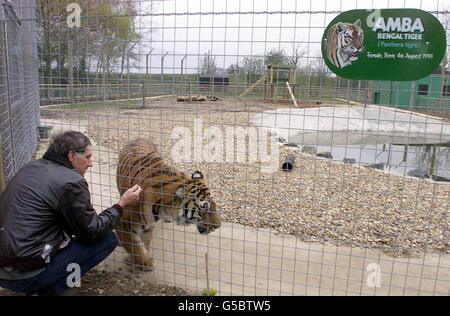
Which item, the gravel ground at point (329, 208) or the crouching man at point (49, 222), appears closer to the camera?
the crouching man at point (49, 222)

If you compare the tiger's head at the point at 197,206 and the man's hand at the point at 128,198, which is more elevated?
the man's hand at the point at 128,198

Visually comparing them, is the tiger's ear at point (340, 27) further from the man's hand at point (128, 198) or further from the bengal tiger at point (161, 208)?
the man's hand at point (128, 198)

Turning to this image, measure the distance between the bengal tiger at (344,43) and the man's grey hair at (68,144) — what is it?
6.01ft

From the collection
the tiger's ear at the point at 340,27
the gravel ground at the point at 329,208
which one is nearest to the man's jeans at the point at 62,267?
the gravel ground at the point at 329,208

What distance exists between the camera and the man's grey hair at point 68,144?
263 cm

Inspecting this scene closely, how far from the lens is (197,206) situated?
336 centimetres

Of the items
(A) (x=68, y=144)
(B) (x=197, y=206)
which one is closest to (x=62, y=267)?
(A) (x=68, y=144)

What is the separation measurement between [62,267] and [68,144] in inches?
34.1

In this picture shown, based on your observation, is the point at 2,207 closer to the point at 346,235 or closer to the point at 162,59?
A: the point at 162,59

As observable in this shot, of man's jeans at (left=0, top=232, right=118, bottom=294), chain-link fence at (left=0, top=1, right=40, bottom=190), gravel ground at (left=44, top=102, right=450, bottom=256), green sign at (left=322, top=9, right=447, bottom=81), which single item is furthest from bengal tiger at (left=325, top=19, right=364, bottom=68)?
chain-link fence at (left=0, top=1, right=40, bottom=190)

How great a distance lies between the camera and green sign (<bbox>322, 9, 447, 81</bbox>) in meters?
2.18

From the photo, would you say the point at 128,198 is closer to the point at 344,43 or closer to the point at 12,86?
the point at 344,43

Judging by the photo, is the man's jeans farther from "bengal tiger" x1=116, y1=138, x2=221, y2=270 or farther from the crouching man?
"bengal tiger" x1=116, y1=138, x2=221, y2=270

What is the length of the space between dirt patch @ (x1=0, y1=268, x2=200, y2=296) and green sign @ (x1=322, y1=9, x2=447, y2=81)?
218cm
